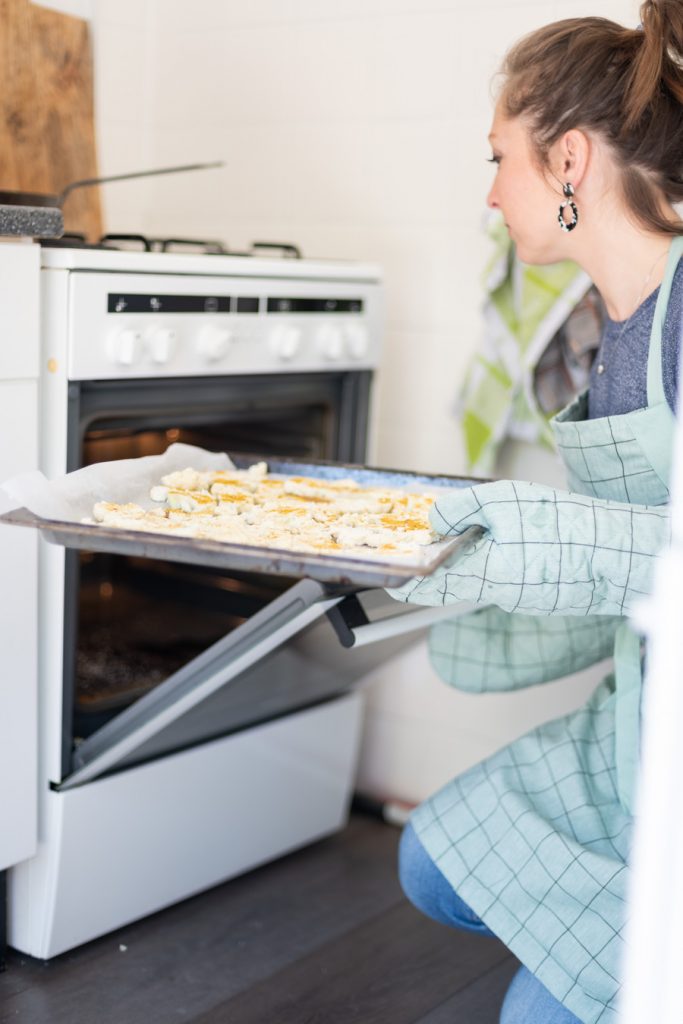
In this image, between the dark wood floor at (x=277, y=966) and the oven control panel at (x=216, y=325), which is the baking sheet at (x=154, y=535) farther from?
the dark wood floor at (x=277, y=966)

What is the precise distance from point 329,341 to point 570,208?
2.12 ft

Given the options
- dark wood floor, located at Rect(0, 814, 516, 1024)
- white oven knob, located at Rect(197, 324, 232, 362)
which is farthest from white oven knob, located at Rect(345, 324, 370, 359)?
dark wood floor, located at Rect(0, 814, 516, 1024)

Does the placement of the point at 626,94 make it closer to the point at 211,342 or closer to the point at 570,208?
the point at 570,208

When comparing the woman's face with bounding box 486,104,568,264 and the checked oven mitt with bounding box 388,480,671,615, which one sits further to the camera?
the woman's face with bounding box 486,104,568,264

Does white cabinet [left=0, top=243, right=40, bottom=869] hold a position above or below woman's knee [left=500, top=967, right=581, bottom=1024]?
above

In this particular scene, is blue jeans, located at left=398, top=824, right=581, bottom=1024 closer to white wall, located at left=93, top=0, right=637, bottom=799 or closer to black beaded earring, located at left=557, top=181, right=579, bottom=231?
white wall, located at left=93, top=0, right=637, bottom=799

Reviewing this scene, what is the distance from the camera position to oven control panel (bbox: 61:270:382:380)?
5.38 ft

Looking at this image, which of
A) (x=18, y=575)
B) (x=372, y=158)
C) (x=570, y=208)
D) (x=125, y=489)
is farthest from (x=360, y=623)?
(x=372, y=158)

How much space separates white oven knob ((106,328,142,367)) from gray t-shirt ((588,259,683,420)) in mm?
649

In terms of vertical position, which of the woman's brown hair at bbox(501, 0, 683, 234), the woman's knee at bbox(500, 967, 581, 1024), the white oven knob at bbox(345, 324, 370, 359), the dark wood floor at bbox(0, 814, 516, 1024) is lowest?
the dark wood floor at bbox(0, 814, 516, 1024)

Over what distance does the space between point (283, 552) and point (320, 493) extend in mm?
470

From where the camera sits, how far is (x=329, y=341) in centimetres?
207

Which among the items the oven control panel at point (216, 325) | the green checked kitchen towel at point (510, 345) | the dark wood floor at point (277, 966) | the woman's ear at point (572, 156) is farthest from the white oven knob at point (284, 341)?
the dark wood floor at point (277, 966)

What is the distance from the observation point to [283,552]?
1134 millimetres
